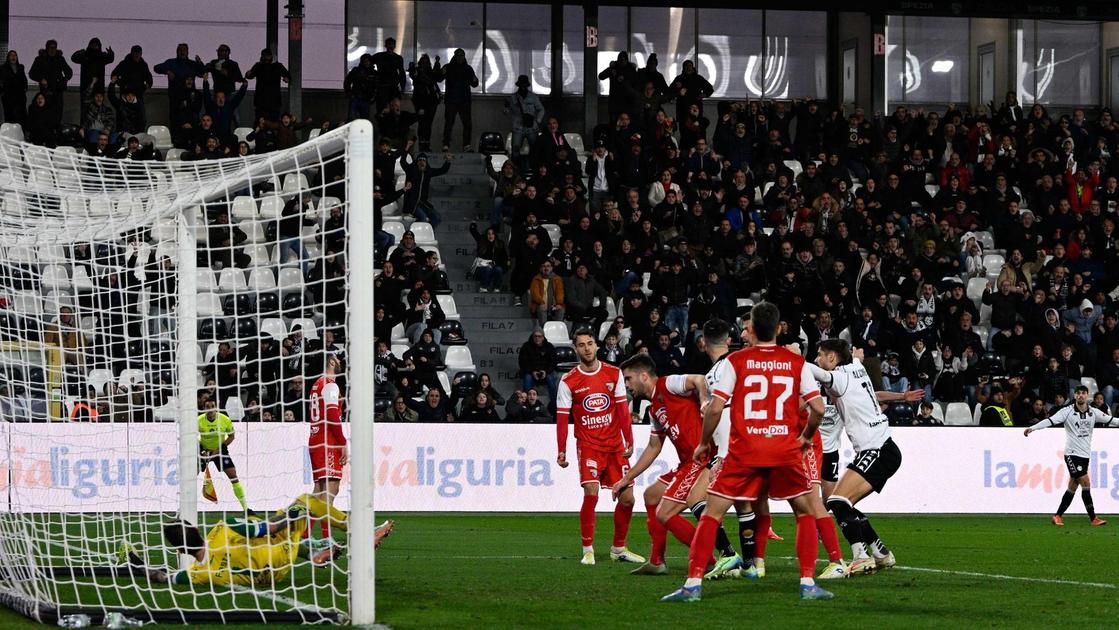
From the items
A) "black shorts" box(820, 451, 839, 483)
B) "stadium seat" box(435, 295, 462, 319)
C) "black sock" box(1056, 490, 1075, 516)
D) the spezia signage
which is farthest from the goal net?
"black sock" box(1056, 490, 1075, 516)

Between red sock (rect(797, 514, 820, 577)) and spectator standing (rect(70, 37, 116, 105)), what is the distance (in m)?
19.9

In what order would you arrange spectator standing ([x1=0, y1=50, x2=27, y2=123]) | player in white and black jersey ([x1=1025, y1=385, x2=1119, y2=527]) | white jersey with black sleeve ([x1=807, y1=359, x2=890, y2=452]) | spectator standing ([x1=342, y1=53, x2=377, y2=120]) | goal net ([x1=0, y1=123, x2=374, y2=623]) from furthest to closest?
spectator standing ([x1=342, y1=53, x2=377, y2=120])
spectator standing ([x1=0, y1=50, x2=27, y2=123])
player in white and black jersey ([x1=1025, y1=385, x2=1119, y2=527])
white jersey with black sleeve ([x1=807, y1=359, x2=890, y2=452])
goal net ([x1=0, y1=123, x2=374, y2=623])

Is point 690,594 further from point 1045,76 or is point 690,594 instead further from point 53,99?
point 1045,76

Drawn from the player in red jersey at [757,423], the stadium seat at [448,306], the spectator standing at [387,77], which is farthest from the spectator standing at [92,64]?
the player in red jersey at [757,423]

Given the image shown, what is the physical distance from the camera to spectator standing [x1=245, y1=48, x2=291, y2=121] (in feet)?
89.0

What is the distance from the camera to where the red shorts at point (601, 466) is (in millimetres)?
13297

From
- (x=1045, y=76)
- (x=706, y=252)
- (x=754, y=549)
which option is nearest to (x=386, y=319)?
(x=706, y=252)

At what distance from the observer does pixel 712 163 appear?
2784cm

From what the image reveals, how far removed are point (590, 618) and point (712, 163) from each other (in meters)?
19.4

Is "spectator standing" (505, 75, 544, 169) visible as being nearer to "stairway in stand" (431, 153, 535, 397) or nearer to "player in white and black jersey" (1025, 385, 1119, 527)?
"stairway in stand" (431, 153, 535, 397)

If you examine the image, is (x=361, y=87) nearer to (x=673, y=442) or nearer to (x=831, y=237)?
(x=831, y=237)

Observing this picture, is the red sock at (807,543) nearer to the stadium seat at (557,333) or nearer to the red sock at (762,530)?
the red sock at (762,530)

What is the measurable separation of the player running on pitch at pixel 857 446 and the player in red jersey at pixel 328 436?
383cm

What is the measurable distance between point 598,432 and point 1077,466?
950cm
